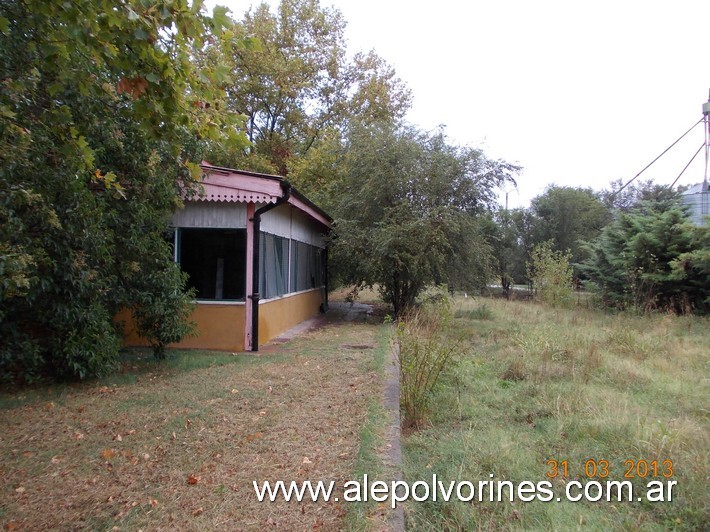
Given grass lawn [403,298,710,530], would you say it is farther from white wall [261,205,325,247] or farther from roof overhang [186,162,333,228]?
white wall [261,205,325,247]

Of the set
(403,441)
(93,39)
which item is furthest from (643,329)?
(93,39)

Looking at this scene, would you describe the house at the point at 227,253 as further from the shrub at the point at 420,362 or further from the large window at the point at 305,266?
the shrub at the point at 420,362

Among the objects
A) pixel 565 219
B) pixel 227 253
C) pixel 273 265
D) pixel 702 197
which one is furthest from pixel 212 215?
pixel 565 219

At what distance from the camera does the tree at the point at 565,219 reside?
32.1 metres

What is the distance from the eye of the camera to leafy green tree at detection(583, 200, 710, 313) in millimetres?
15688

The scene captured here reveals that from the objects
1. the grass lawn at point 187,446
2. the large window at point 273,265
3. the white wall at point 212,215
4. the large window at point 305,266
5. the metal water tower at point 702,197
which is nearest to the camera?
the grass lawn at point 187,446

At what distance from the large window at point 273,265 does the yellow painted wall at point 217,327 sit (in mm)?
747

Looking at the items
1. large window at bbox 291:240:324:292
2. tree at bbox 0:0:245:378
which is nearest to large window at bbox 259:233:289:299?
large window at bbox 291:240:324:292

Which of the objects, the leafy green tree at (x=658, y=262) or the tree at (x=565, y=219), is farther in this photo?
the tree at (x=565, y=219)

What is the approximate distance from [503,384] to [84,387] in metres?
5.31

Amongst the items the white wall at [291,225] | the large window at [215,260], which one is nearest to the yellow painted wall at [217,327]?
the large window at [215,260]

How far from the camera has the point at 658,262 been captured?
17.2m

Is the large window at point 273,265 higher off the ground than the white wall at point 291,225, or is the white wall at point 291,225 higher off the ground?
the white wall at point 291,225

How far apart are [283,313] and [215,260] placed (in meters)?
2.53
